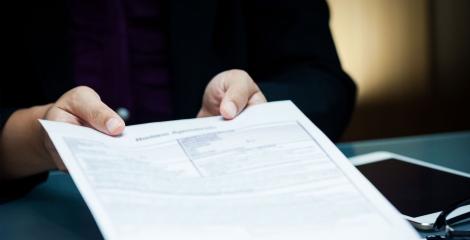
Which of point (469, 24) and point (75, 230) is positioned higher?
point (75, 230)

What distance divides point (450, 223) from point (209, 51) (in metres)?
0.62

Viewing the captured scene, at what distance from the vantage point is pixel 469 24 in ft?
6.26

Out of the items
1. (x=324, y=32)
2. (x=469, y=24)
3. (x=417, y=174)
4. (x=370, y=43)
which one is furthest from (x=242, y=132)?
(x=469, y=24)

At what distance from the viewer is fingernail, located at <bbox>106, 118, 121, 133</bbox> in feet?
1.82

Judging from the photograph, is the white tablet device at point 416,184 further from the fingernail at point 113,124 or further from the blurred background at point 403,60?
the blurred background at point 403,60

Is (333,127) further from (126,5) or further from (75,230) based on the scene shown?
(75,230)

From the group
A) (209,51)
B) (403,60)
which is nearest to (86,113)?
(209,51)

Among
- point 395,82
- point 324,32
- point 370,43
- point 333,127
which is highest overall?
point 324,32

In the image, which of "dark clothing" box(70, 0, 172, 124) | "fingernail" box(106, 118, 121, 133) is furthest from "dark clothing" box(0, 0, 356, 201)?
"fingernail" box(106, 118, 121, 133)

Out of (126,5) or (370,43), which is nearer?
(126,5)

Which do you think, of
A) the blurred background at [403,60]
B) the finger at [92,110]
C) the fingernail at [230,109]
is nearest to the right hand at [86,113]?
the finger at [92,110]

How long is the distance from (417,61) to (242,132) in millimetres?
1438

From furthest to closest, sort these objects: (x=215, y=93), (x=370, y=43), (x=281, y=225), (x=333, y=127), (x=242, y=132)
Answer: (x=370, y=43) < (x=333, y=127) < (x=215, y=93) < (x=242, y=132) < (x=281, y=225)

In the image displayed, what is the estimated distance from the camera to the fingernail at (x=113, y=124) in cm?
56
